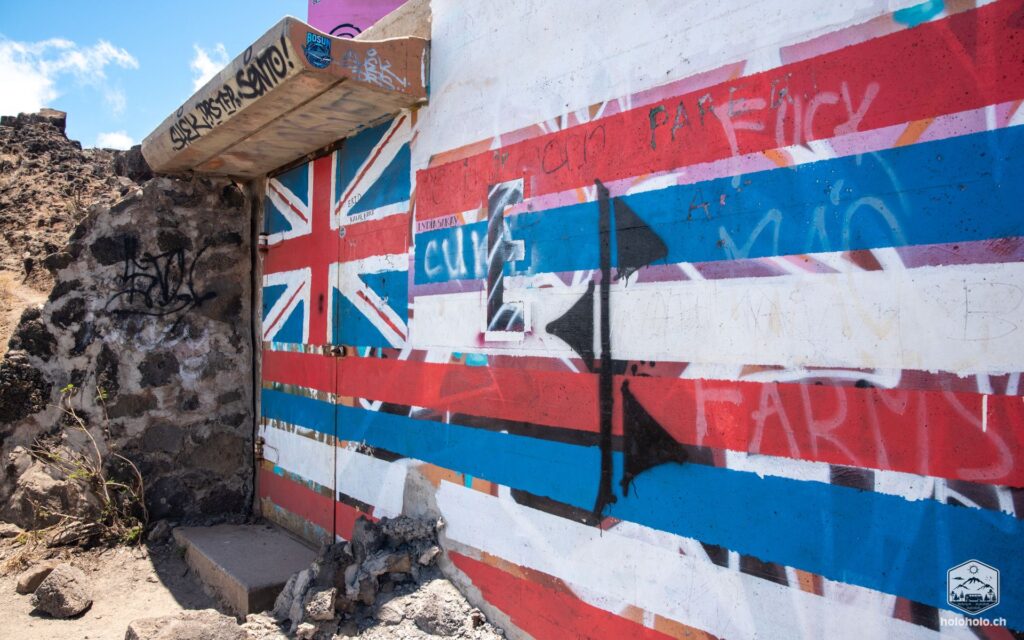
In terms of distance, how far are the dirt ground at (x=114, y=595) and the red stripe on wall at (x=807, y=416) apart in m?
2.58

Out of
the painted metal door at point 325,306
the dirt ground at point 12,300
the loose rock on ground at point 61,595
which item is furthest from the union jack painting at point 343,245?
the loose rock on ground at point 61,595

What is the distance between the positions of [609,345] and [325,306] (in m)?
2.70

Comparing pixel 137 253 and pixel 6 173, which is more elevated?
pixel 6 173

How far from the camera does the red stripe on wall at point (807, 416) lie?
76.5 inches

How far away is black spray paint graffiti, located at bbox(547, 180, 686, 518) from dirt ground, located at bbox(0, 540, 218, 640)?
3.17 metres

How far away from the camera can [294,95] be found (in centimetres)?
388

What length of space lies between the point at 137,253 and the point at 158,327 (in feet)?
2.03

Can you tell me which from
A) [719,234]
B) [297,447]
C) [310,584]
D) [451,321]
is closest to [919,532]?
[719,234]

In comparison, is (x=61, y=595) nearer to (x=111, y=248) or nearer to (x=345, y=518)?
(x=345, y=518)

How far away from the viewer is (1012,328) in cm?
190

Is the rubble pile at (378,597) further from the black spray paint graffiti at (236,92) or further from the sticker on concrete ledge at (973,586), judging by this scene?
the black spray paint graffiti at (236,92)

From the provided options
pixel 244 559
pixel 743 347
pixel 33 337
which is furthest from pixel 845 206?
pixel 33 337

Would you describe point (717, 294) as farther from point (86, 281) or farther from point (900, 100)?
point (86, 281)

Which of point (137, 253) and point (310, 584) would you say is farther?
point (137, 253)
